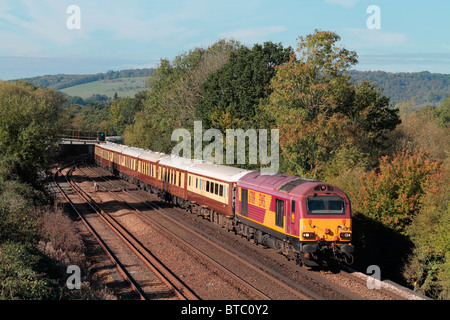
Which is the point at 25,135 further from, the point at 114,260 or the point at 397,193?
the point at 397,193

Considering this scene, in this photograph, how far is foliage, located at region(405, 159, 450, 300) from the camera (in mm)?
18656

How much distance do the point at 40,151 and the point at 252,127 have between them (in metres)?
20.1

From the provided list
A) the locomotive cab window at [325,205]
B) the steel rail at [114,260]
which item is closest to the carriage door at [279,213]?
the locomotive cab window at [325,205]

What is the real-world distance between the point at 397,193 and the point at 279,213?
7.89m

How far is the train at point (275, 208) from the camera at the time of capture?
53.8 feet

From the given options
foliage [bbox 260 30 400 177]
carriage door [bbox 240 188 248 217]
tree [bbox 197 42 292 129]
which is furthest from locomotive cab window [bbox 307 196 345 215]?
tree [bbox 197 42 292 129]

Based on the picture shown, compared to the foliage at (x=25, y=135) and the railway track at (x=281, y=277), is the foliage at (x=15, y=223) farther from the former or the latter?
the foliage at (x=25, y=135)

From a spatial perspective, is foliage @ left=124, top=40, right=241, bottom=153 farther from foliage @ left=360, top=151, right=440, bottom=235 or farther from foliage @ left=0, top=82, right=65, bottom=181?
foliage @ left=360, top=151, right=440, bottom=235

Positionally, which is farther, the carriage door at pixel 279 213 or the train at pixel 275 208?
the carriage door at pixel 279 213

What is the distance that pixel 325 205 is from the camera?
1666 centimetres

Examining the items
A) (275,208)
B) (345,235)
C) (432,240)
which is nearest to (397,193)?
(432,240)

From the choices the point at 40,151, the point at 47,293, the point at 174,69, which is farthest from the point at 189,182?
the point at 174,69

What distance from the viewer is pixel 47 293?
35.9 feet

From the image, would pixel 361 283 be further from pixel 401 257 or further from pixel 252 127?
pixel 252 127
